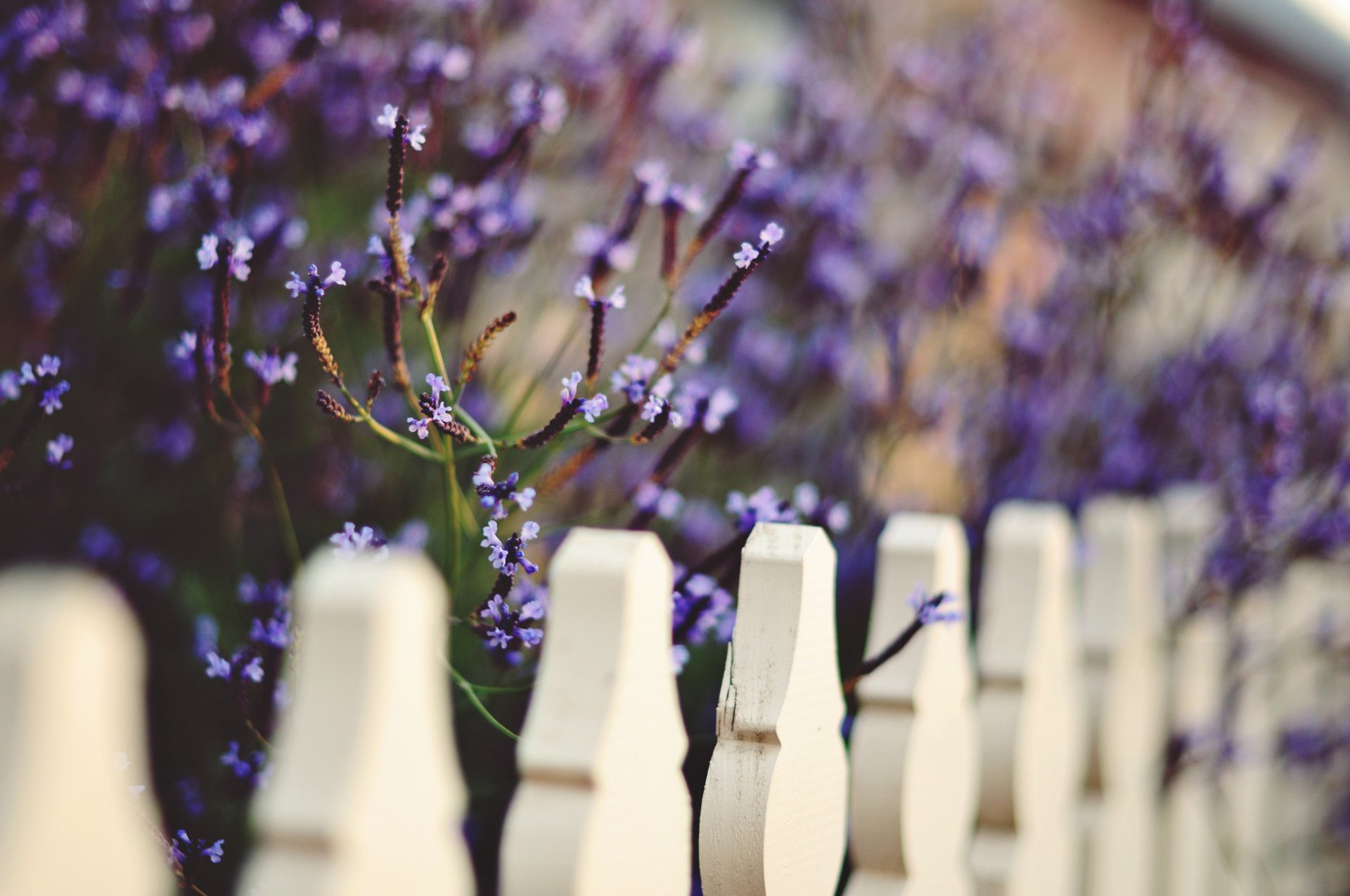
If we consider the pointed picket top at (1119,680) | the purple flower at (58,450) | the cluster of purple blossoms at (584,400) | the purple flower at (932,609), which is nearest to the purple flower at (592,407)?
the cluster of purple blossoms at (584,400)

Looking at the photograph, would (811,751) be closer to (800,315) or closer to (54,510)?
(54,510)

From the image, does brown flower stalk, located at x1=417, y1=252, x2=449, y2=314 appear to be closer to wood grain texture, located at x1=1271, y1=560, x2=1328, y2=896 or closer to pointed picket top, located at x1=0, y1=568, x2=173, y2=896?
pointed picket top, located at x1=0, y1=568, x2=173, y2=896

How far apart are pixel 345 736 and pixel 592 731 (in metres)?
0.18

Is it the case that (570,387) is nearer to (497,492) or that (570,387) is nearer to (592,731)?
(497,492)

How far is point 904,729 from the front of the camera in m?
1.04

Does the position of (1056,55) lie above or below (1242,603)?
above

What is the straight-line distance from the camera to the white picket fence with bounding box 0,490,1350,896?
0.54 metres

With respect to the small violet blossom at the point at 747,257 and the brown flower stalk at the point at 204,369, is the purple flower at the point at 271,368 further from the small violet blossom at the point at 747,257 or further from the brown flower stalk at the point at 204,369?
the small violet blossom at the point at 747,257

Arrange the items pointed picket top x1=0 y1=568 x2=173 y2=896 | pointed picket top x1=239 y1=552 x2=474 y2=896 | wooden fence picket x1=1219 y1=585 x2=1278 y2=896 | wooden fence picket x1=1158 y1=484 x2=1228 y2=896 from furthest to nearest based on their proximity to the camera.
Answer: wooden fence picket x1=1219 y1=585 x2=1278 y2=896 → wooden fence picket x1=1158 y1=484 x2=1228 y2=896 → pointed picket top x1=239 y1=552 x2=474 y2=896 → pointed picket top x1=0 y1=568 x2=173 y2=896

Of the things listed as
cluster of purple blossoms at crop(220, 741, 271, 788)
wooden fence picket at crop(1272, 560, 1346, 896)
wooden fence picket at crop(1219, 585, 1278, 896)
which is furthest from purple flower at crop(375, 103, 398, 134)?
wooden fence picket at crop(1272, 560, 1346, 896)

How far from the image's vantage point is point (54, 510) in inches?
43.9

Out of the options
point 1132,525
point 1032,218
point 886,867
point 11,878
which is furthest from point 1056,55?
point 11,878

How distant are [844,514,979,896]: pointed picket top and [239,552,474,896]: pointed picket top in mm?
536

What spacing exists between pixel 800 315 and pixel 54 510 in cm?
117
